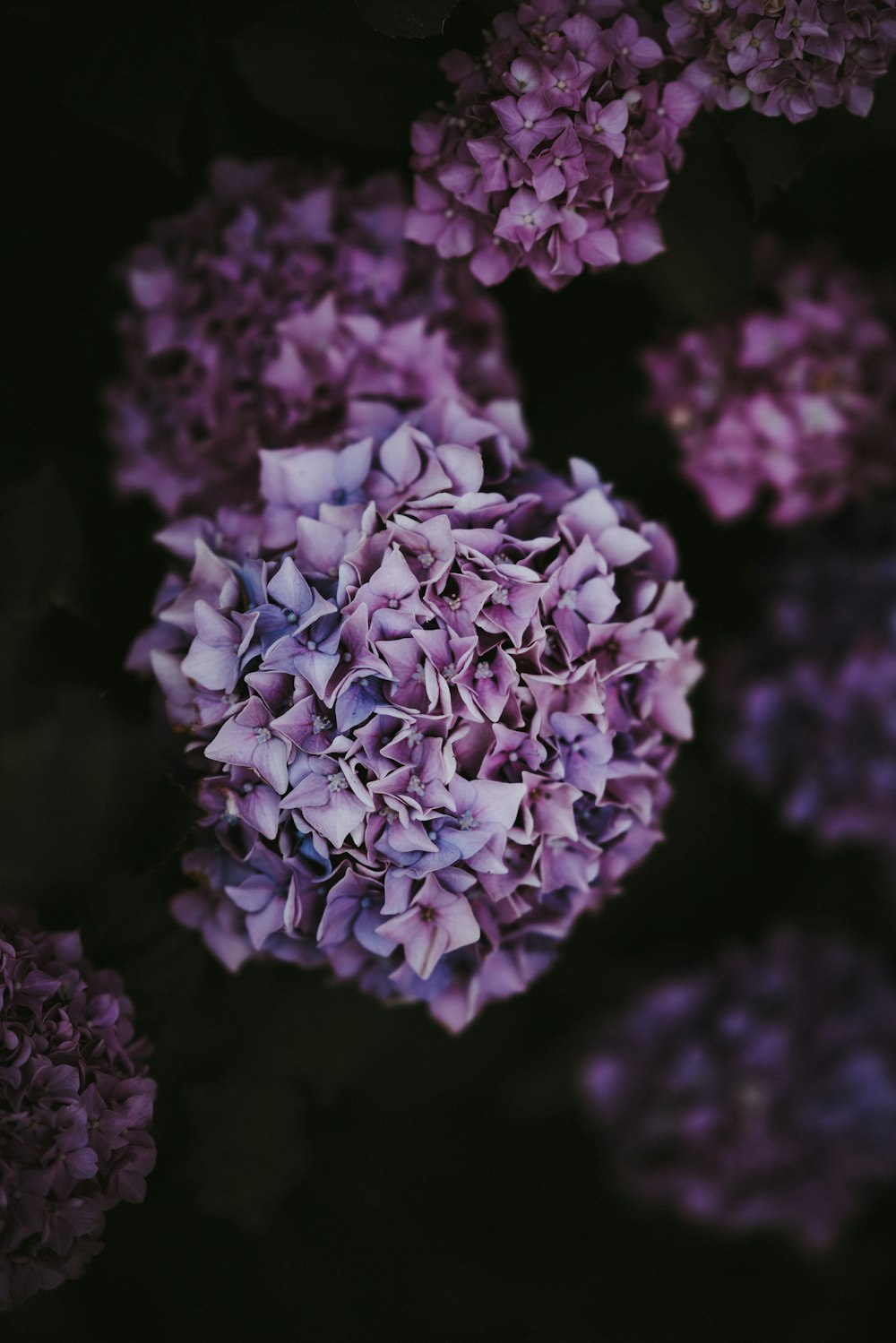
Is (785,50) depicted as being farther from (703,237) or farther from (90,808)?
(90,808)

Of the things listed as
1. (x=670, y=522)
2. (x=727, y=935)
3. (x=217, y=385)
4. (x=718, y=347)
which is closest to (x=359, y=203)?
(x=217, y=385)

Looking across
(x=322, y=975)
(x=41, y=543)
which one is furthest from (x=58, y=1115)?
(x=41, y=543)

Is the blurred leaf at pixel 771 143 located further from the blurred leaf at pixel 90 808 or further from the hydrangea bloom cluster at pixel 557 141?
the blurred leaf at pixel 90 808

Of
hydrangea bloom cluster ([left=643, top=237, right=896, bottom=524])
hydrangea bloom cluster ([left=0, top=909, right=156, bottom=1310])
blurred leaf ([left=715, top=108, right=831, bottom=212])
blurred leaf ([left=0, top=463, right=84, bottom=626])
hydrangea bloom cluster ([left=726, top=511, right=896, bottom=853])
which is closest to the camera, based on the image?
hydrangea bloom cluster ([left=0, top=909, right=156, bottom=1310])

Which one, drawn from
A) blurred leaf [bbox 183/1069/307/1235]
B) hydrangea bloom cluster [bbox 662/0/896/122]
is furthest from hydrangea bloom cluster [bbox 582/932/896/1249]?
hydrangea bloom cluster [bbox 662/0/896/122]

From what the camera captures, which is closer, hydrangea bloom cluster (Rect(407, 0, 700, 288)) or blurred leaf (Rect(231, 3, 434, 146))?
hydrangea bloom cluster (Rect(407, 0, 700, 288))

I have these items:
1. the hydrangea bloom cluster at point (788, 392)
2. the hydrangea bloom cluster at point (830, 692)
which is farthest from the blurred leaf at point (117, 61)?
the hydrangea bloom cluster at point (830, 692)

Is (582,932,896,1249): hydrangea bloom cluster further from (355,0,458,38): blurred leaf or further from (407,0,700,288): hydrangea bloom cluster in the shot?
(355,0,458,38): blurred leaf
